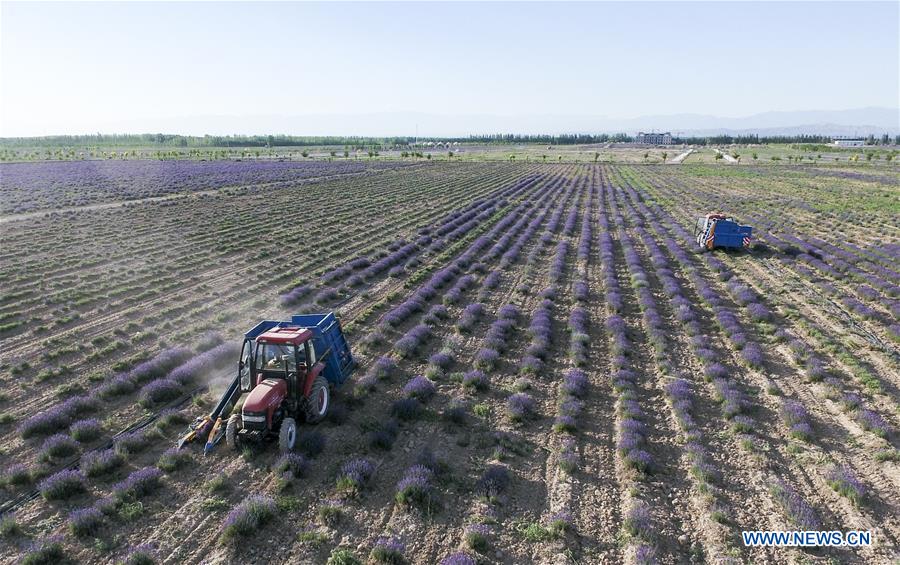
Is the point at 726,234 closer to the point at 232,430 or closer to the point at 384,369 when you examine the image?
the point at 384,369

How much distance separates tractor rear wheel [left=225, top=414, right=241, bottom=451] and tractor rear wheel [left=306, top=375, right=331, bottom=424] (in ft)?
4.60

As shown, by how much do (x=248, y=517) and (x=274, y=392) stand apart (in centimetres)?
246

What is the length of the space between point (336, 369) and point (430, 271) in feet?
39.7

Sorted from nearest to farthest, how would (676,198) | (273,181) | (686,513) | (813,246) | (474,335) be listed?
1. (686,513)
2. (474,335)
3. (813,246)
4. (676,198)
5. (273,181)

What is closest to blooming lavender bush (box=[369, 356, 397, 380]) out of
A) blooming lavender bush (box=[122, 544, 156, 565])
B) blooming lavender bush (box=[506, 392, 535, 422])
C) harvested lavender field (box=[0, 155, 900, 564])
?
harvested lavender field (box=[0, 155, 900, 564])

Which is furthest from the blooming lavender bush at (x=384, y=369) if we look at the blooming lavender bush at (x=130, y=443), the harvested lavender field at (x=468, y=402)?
the blooming lavender bush at (x=130, y=443)

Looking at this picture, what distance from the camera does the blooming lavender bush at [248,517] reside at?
8070 mm

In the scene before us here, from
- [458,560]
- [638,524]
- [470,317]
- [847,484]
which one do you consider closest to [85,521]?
[458,560]

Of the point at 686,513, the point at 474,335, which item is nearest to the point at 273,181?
the point at 474,335

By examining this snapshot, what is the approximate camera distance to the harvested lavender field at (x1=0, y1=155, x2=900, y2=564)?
8.30m

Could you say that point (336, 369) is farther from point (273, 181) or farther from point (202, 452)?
point (273, 181)

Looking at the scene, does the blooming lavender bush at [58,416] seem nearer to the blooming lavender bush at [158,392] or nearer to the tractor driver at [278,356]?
the blooming lavender bush at [158,392]

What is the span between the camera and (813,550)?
26.2 feet

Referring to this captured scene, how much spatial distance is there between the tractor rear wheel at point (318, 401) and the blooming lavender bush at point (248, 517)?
2.40 m
